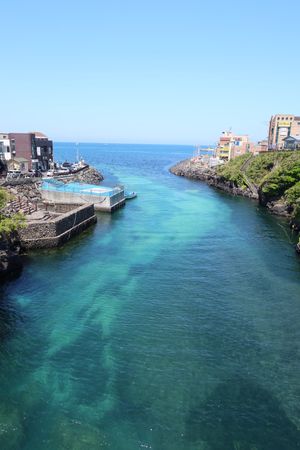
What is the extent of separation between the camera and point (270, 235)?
159ft

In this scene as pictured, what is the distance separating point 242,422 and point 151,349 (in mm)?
6920

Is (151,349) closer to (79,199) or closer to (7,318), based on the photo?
(7,318)

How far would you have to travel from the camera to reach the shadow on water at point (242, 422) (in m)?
15.9

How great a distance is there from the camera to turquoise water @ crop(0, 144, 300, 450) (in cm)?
1638

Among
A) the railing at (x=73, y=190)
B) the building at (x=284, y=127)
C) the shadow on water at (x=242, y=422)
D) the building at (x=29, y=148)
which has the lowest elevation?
the shadow on water at (x=242, y=422)

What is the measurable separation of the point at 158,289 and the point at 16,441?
16.7 meters

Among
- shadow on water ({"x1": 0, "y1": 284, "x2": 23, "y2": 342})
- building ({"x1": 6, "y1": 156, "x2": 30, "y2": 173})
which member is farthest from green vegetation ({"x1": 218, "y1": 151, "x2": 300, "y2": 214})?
building ({"x1": 6, "y1": 156, "x2": 30, "y2": 173})

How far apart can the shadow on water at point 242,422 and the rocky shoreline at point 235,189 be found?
25.6m

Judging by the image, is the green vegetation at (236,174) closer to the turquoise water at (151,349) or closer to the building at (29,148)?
the turquoise water at (151,349)

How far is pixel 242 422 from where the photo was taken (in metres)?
16.9

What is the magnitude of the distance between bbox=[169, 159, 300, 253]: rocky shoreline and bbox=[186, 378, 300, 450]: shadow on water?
1008 inches

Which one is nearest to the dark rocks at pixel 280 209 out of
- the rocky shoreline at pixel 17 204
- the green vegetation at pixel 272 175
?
the green vegetation at pixel 272 175

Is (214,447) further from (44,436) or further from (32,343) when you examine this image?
(32,343)

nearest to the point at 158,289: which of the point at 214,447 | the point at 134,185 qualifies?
the point at 214,447
